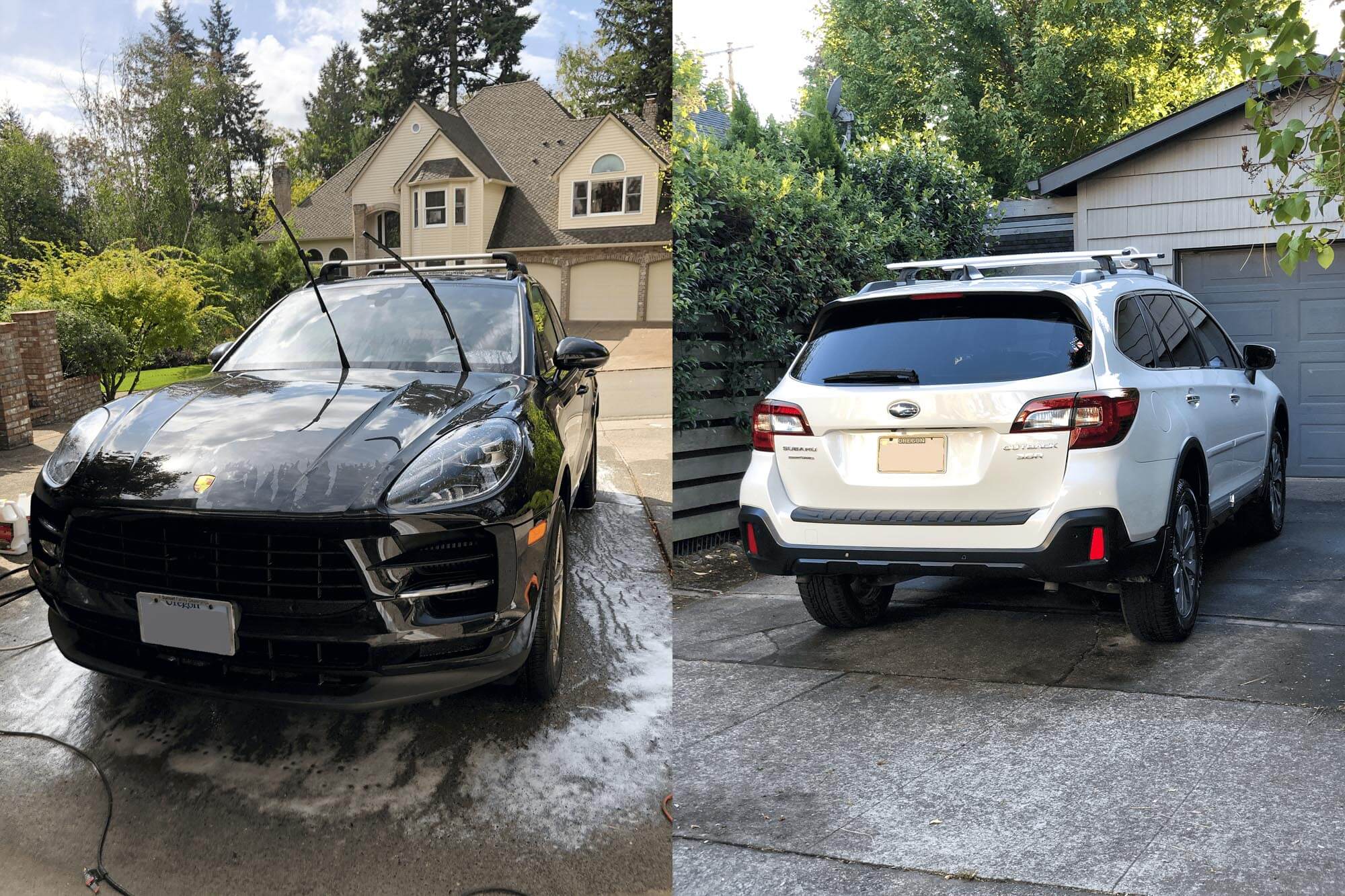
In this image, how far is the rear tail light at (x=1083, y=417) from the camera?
3873 mm

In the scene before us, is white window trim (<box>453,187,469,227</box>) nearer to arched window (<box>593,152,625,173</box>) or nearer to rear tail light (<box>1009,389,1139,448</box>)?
arched window (<box>593,152,625,173</box>)

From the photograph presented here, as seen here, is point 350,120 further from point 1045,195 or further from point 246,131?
point 1045,195

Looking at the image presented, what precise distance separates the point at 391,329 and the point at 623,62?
1048mm

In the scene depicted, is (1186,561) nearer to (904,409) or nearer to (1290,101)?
(904,409)

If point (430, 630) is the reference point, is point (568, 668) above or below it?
below

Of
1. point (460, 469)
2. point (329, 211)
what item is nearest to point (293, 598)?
point (460, 469)

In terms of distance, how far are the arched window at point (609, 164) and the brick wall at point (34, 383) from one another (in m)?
1.19

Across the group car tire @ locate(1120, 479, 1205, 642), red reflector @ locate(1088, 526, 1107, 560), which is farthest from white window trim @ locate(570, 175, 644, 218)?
car tire @ locate(1120, 479, 1205, 642)

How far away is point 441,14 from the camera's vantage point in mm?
2676

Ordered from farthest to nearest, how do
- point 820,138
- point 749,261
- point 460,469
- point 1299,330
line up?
1. point 1299,330
2. point 820,138
3. point 749,261
4. point 460,469

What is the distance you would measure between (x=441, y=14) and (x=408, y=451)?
1.00 meters

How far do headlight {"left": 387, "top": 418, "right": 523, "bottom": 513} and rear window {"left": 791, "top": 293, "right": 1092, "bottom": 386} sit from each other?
1.84m

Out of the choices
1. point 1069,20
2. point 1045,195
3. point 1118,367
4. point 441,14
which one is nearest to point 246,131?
point 441,14

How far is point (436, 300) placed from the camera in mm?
Result: 3131
